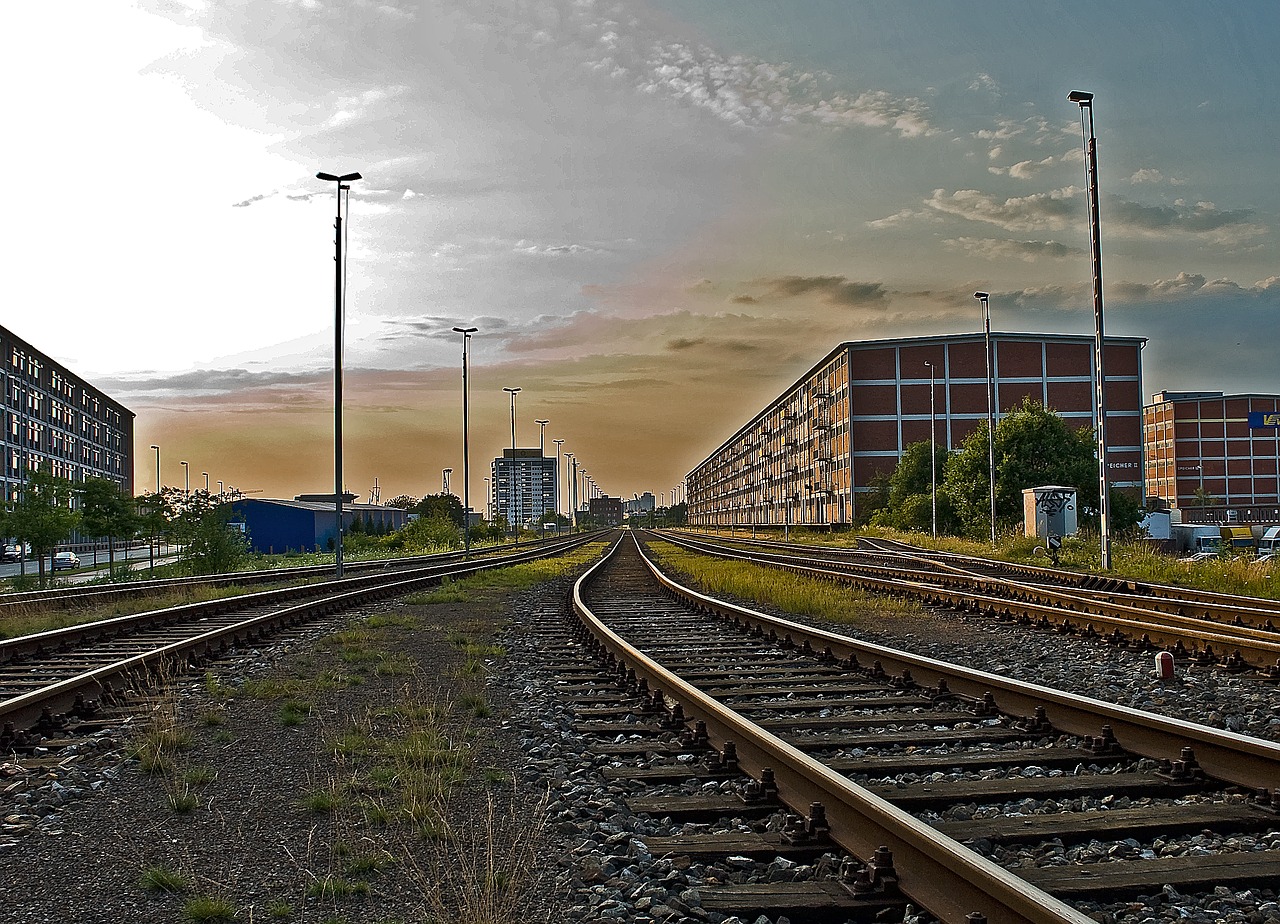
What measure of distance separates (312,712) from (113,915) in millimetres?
4745

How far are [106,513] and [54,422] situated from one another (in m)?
70.3

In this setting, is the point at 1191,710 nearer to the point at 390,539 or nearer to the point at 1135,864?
the point at 1135,864

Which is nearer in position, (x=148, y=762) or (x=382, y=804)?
(x=382, y=804)

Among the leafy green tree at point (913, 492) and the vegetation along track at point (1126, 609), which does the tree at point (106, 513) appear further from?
the leafy green tree at point (913, 492)

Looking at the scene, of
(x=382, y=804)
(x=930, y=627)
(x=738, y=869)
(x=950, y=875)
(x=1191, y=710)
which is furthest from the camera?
(x=930, y=627)

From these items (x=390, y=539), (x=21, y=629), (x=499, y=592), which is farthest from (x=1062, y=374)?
(x=21, y=629)

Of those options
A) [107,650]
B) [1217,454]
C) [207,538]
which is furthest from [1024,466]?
[1217,454]

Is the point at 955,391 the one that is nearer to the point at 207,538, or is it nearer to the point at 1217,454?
the point at 207,538

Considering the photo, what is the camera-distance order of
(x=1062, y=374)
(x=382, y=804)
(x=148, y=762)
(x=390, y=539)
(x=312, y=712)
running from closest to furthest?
(x=382, y=804), (x=148, y=762), (x=312, y=712), (x=390, y=539), (x=1062, y=374)

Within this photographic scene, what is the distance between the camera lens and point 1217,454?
14125 centimetres

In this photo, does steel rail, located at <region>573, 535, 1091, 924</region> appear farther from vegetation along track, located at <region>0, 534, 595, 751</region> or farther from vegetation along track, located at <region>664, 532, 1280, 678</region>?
vegetation along track, located at <region>664, 532, 1280, 678</region>

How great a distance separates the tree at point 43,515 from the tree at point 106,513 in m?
3.08

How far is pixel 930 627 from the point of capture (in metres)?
15.1

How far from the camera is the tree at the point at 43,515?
35219mm
